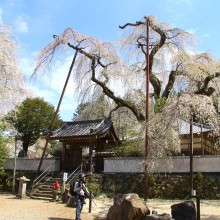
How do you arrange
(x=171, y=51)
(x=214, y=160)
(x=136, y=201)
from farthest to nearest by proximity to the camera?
(x=171, y=51)
(x=214, y=160)
(x=136, y=201)

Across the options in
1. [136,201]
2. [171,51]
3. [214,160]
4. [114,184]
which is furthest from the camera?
[171,51]

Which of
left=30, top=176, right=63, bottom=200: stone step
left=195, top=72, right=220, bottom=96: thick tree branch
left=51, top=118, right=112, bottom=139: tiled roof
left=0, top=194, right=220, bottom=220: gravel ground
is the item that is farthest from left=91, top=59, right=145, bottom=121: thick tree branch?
left=0, top=194, right=220, bottom=220: gravel ground

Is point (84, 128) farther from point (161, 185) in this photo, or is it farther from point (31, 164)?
point (161, 185)

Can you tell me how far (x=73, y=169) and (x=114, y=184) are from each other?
4.30 metres

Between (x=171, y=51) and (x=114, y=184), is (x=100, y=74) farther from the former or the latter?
(x=114, y=184)

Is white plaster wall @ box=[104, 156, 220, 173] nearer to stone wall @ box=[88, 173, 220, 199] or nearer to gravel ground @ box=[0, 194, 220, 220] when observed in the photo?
stone wall @ box=[88, 173, 220, 199]

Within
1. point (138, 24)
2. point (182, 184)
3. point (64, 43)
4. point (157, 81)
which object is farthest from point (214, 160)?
point (64, 43)

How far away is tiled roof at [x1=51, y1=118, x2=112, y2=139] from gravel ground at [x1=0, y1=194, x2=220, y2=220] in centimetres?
584

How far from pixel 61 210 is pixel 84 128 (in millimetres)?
9795

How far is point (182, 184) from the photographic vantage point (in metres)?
19.6

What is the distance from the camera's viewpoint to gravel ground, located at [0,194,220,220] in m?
13.9

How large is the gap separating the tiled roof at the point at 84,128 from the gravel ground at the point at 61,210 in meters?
5.84

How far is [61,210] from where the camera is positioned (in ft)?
51.1

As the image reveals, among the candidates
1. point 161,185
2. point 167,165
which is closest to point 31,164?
point 161,185
